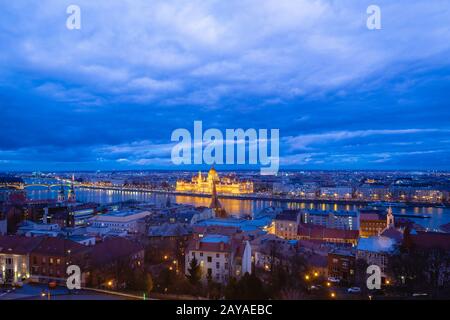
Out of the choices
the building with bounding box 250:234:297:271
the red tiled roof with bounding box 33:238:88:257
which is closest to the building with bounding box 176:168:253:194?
the building with bounding box 250:234:297:271

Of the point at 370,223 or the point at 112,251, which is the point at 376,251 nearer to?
the point at 112,251

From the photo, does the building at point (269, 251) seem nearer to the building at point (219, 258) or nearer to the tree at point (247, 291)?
the building at point (219, 258)

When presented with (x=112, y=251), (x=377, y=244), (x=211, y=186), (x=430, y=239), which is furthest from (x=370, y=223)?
(x=211, y=186)

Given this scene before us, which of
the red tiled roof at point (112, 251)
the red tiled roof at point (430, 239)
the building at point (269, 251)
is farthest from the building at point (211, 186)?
the red tiled roof at point (112, 251)
